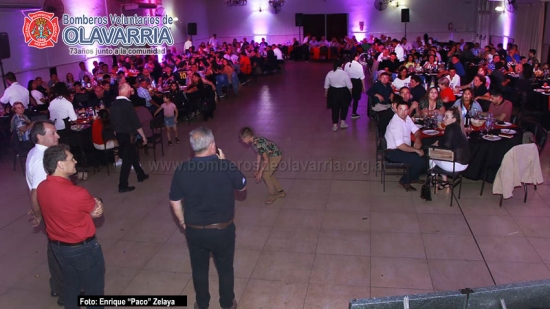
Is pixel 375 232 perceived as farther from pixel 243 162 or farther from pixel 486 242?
pixel 243 162

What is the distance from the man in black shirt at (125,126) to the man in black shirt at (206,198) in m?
3.16

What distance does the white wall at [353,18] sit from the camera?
→ 2147 cm

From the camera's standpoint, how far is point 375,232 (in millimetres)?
4945

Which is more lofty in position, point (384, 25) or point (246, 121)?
point (384, 25)

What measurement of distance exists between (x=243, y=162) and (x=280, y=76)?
10.0 meters

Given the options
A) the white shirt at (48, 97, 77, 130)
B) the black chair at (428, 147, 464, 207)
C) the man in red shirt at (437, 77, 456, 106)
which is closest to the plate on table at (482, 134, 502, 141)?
the black chair at (428, 147, 464, 207)

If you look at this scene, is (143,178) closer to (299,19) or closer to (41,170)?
(41,170)

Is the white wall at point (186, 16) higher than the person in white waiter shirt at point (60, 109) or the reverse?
higher

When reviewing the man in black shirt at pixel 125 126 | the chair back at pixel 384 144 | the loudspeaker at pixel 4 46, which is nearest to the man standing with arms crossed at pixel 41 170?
the man in black shirt at pixel 125 126

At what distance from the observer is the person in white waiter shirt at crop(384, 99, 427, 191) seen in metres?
5.86

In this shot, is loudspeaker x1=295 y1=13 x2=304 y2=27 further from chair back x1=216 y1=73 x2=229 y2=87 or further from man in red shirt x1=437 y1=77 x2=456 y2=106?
man in red shirt x1=437 y1=77 x2=456 y2=106

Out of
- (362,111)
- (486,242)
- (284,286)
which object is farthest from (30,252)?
(362,111)

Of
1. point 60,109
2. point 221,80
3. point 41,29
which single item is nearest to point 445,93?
point 60,109

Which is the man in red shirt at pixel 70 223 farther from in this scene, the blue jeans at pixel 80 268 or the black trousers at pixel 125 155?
the black trousers at pixel 125 155
